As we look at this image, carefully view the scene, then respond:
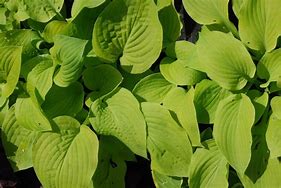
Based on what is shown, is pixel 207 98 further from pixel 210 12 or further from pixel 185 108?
pixel 210 12

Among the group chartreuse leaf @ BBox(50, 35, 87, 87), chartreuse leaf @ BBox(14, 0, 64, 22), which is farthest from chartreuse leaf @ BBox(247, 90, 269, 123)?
chartreuse leaf @ BBox(14, 0, 64, 22)

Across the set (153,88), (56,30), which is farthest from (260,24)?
(56,30)

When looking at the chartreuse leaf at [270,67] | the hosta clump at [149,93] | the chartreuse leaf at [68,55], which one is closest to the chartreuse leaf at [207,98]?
the hosta clump at [149,93]

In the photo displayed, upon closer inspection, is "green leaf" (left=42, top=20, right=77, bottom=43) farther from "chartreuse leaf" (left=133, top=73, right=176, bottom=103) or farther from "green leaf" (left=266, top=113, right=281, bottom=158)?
"green leaf" (left=266, top=113, right=281, bottom=158)

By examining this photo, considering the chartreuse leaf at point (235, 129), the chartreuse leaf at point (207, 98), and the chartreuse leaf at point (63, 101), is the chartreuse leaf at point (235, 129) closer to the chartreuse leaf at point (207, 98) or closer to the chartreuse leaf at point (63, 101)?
the chartreuse leaf at point (207, 98)

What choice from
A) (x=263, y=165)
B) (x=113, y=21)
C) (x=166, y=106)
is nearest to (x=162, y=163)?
(x=166, y=106)

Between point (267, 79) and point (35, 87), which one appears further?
point (35, 87)

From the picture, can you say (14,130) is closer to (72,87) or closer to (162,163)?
(72,87)
